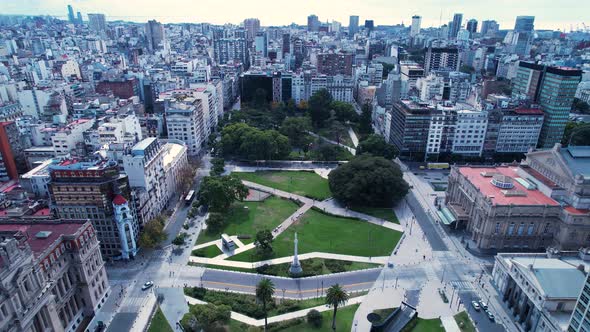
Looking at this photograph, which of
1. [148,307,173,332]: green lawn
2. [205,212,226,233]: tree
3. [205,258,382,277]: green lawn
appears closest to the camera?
[148,307,173,332]: green lawn

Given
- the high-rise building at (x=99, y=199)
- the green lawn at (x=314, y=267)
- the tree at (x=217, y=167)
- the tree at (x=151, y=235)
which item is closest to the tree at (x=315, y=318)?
the green lawn at (x=314, y=267)

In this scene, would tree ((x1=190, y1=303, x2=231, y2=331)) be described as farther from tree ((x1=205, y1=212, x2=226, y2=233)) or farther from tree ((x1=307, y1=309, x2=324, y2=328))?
tree ((x1=205, y1=212, x2=226, y2=233))

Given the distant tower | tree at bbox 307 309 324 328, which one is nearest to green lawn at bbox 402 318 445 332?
tree at bbox 307 309 324 328

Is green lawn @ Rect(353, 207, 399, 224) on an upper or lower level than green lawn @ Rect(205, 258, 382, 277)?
upper

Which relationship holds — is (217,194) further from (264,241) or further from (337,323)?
(337,323)

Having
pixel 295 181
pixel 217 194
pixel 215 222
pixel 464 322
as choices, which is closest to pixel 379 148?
pixel 295 181

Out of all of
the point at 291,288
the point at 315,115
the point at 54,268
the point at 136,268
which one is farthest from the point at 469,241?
the point at 315,115

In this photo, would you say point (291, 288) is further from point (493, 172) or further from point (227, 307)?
point (493, 172)

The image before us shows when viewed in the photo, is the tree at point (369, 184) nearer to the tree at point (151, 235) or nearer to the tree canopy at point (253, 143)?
the tree canopy at point (253, 143)
